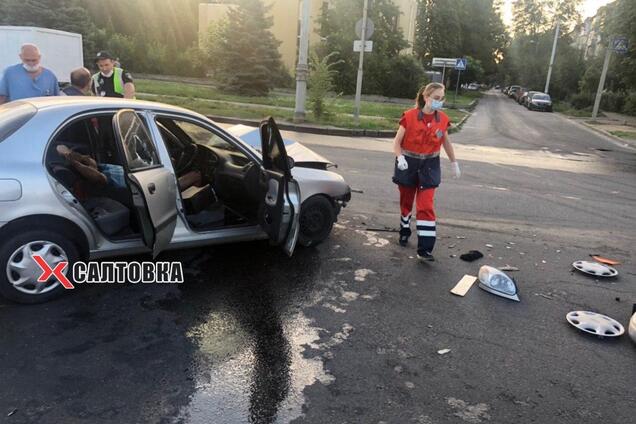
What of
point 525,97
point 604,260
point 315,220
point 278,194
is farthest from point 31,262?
point 525,97

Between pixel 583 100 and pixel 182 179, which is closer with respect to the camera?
pixel 182 179

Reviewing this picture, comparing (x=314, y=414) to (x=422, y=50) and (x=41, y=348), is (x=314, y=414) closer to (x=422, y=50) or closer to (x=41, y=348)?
(x=41, y=348)

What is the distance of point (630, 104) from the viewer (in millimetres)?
38250

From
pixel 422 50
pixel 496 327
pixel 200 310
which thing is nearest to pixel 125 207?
pixel 200 310

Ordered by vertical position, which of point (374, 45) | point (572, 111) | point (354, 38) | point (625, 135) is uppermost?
point (354, 38)

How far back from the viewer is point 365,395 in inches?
116

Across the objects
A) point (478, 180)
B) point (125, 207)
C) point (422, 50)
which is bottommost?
point (478, 180)

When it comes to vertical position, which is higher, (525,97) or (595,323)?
(525,97)

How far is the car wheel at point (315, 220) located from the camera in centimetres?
513

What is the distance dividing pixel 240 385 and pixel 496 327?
2.04 meters

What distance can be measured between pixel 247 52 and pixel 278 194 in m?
24.8

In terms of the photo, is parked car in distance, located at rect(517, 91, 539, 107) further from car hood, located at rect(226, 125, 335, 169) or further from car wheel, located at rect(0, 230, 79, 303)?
car wheel, located at rect(0, 230, 79, 303)

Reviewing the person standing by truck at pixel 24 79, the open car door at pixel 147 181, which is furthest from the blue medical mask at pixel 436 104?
the person standing by truck at pixel 24 79

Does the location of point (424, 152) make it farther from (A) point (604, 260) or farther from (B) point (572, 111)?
(B) point (572, 111)
